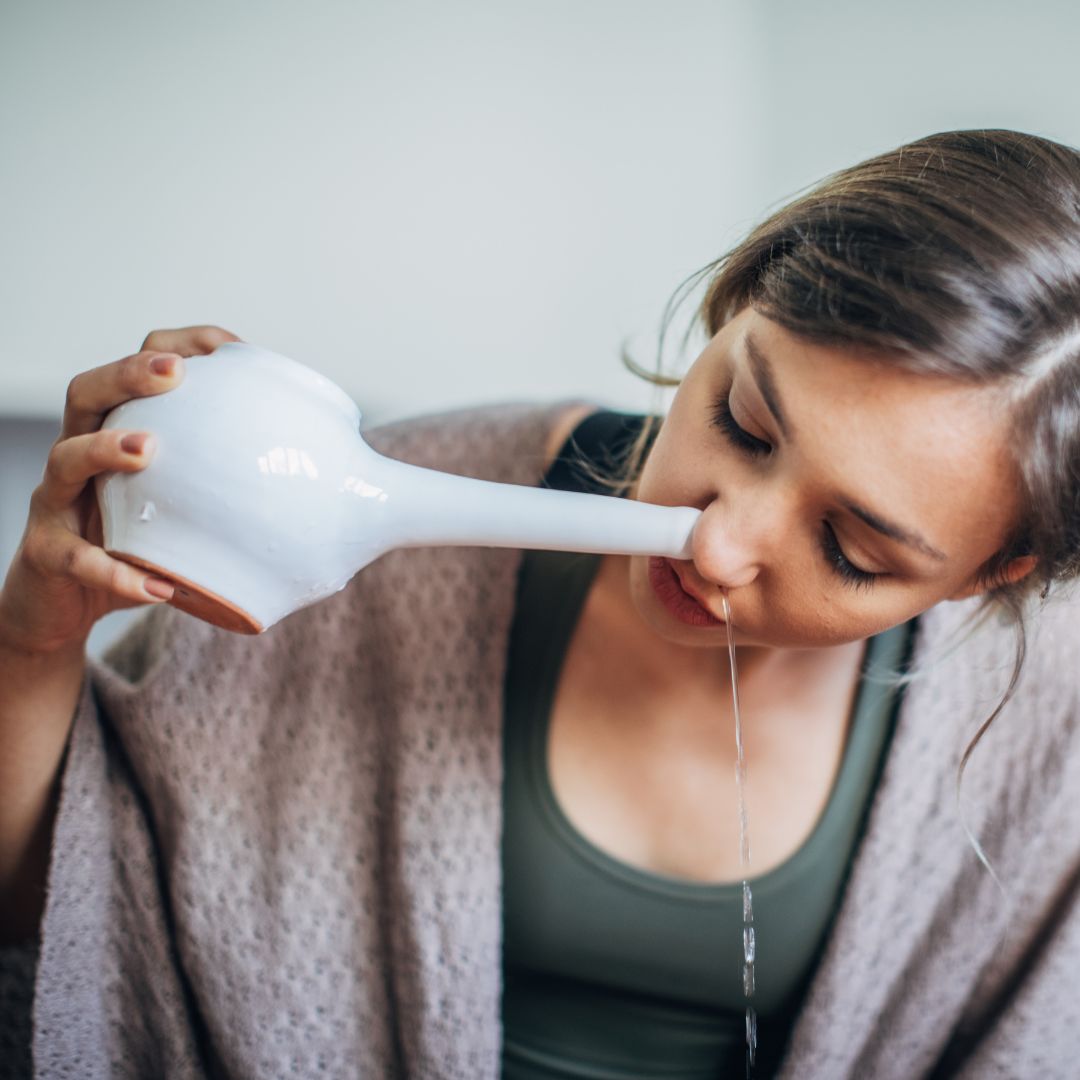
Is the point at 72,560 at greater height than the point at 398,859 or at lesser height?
greater

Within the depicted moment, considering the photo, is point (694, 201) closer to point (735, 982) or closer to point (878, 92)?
point (878, 92)

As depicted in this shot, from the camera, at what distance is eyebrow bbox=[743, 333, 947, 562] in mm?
558

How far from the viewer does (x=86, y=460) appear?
501 mm

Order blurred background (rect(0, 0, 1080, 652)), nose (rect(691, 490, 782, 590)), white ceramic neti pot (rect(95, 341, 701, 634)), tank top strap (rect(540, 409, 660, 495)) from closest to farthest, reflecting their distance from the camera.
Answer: white ceramic neti pot (rect(95, 341, 701, 634)) < nose (rect(691, 490, 782, 590)) < tank top strap (rect(540, 409, 660, 495)) < blurred background (rect(0, 0, 1080, 652))

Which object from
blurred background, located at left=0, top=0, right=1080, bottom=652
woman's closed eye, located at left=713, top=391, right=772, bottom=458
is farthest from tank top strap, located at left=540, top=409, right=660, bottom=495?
woman's closed eye, located at left=713, top=391, right=772, bottom=458

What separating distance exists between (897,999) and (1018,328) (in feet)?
1.96

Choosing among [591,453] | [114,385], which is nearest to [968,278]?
[591,453]

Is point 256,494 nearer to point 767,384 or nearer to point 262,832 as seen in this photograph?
point 767,384

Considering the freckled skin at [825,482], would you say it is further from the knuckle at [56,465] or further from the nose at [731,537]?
the knuckle at [56,465]

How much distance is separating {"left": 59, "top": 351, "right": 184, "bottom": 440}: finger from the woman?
15cm

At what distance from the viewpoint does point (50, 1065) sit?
0.73 meters

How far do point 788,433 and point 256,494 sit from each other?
297mm

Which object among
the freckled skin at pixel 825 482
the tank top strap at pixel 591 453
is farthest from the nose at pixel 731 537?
the tank top strap at pixel 591 453

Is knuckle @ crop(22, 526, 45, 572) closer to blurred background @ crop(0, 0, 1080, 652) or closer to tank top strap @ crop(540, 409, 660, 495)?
tank top strap @ crop(540, 409, 660, 495)
